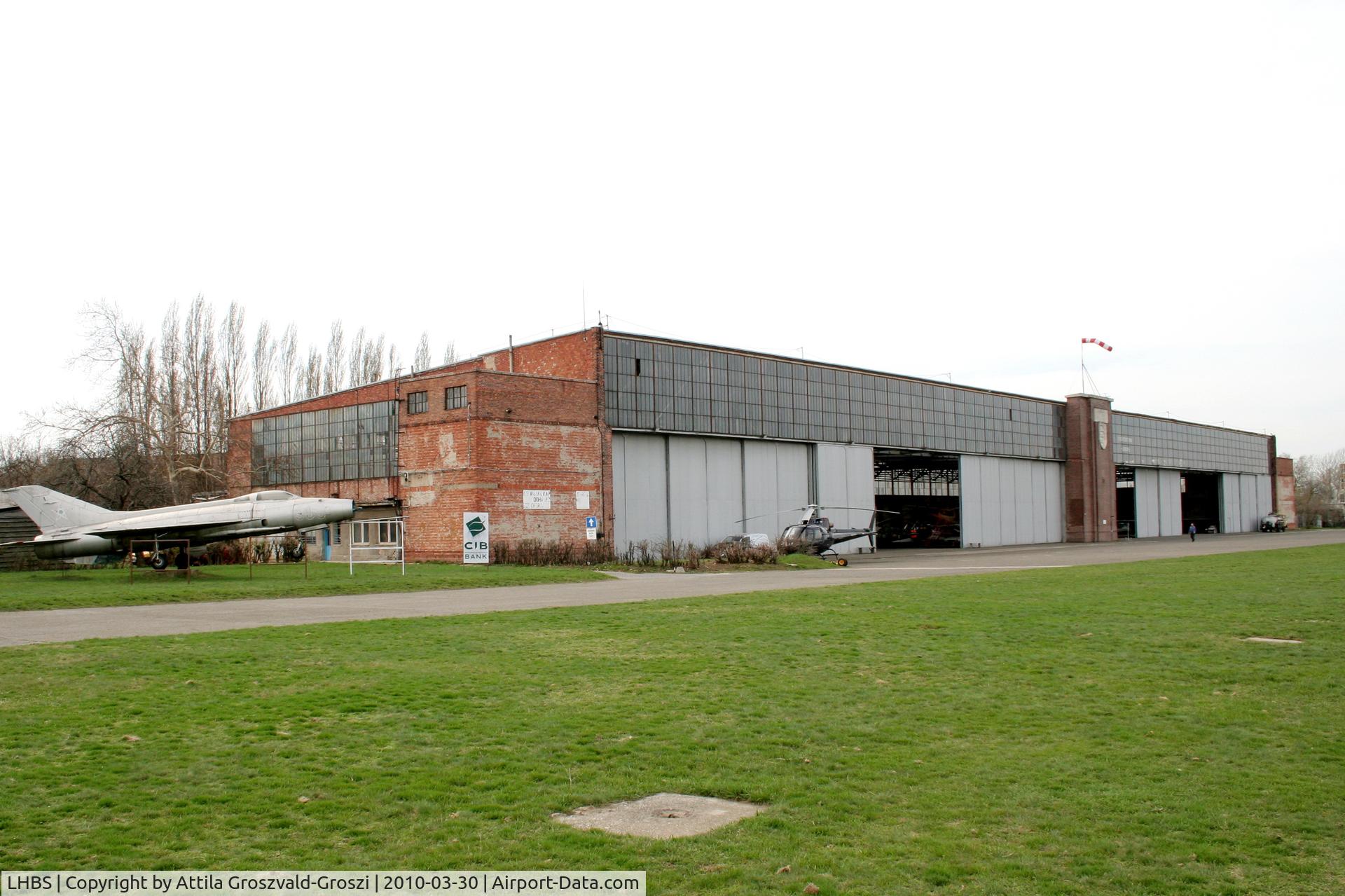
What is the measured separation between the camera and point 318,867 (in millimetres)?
5453

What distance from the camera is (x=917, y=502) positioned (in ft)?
263

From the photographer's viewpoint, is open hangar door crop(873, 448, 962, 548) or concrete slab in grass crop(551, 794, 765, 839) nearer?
concrete slab in grass crop(551, 794, 765, 839)

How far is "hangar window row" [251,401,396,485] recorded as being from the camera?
4650cm

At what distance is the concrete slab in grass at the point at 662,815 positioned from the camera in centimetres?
619

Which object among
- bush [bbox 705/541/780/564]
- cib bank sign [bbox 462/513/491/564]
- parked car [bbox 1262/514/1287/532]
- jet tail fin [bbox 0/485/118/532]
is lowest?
parked car [bbox 1262/514/1287/532]

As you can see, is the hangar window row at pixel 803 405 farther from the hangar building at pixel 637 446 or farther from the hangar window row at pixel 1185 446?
the hangar window row at pixel 1185 446

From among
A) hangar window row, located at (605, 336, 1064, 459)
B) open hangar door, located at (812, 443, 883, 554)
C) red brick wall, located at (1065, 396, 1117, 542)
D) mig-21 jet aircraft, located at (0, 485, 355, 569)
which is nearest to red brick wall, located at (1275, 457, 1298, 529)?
red brick wall, located at (1065, 396, 1117, 542)

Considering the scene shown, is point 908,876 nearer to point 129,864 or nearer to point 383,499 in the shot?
point 129,864

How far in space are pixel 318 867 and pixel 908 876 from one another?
3149mm

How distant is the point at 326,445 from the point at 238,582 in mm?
20043

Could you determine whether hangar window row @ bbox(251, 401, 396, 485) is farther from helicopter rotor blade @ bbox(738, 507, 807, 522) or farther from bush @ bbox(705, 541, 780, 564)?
helicopter rotor blade @ bbox(738, 507, 807, 522)

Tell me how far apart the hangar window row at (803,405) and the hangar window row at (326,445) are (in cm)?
1051

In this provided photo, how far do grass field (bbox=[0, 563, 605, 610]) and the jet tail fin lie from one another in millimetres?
1855

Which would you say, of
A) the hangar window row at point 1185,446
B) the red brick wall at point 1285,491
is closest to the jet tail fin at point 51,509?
the hangar window row at point 1185,446
